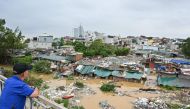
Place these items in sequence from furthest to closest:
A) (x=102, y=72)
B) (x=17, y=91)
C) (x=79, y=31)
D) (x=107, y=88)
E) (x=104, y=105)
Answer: (x=79, y=31)
(x=102, y=72)
(x=107, y=88)
(x=104, y=105)
(x=17, y=91)

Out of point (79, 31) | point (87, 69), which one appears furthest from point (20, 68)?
point (79, 31)

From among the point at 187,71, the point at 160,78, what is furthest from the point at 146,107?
the point at 187,71

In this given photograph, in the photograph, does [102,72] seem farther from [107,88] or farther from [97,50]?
[97,50]

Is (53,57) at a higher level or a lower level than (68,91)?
higher

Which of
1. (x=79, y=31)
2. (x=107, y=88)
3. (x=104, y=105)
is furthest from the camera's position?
(x=79, y=31)

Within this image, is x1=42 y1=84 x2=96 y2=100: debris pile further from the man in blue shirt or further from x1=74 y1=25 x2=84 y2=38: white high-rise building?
x1=74 y1=25 x2=84 y2=38: white high-rise building

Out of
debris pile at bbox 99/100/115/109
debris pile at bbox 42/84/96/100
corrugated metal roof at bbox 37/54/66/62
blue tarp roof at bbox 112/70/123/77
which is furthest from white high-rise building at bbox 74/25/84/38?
debris pile at bbox 99/100/115/109

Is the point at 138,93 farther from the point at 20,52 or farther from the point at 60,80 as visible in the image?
the point at 20,52
